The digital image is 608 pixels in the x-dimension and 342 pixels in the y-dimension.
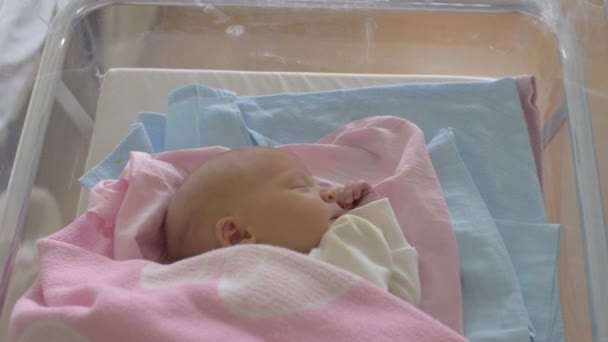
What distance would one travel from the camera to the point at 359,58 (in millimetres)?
1318

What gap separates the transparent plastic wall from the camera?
39.1 inches

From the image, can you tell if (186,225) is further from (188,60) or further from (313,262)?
(188,60)

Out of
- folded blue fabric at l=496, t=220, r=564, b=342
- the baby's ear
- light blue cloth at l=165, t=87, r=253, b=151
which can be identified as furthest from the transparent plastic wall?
the baby's ear

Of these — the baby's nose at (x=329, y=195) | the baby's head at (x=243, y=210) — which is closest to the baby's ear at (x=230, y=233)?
the baby's head at (x=243, y=210)

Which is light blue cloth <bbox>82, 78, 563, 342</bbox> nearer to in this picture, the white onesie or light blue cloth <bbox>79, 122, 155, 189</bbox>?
light blue cloth <bbox>79, 122, 155, 189</bbox>

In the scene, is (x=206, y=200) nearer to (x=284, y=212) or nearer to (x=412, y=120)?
(x=284, y=212)

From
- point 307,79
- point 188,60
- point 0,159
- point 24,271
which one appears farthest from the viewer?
point 188,60

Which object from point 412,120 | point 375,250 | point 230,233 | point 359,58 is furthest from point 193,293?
point 359,58

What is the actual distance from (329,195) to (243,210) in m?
0.12

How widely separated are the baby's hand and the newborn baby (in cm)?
5

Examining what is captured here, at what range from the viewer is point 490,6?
1159 millimetres

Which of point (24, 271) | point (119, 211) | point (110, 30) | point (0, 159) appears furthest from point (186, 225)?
point (110, 30)

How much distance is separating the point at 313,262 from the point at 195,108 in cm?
41

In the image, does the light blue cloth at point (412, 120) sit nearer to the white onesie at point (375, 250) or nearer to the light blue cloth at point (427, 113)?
the light blue cloth at point (427, 113)
